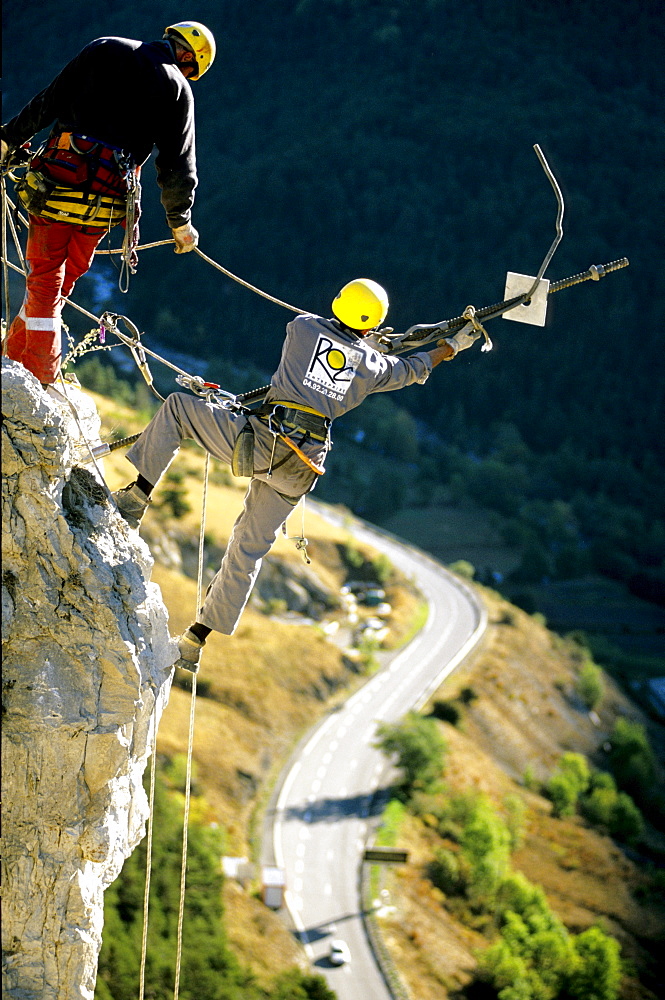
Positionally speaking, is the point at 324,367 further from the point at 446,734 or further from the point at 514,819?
the point at 446,734

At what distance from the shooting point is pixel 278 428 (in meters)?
6.61

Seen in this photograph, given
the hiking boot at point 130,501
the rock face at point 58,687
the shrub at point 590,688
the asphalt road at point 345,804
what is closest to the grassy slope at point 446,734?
the shrub at point 590,688

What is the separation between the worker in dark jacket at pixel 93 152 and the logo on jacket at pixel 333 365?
1.24 m

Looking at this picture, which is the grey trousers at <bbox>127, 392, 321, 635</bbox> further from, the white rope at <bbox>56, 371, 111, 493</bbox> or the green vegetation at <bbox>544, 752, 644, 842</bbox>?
the green vegetation at <bbox>544, 752, 644, 842</bbox>

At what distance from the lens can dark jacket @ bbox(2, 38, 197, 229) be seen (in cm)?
591

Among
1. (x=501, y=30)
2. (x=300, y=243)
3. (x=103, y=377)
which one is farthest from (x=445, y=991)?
(x=501, y=30)

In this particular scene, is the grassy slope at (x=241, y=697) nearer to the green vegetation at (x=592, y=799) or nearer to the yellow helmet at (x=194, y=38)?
the green vegetation at (x=592, y=799)

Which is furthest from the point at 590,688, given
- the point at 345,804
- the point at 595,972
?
the point at 345,804

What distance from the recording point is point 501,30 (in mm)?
164500

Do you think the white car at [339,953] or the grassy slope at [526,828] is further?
the grassy slope at [526,828]

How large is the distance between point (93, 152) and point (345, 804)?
116 ft

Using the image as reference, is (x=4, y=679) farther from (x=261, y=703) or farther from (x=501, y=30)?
(x=501, y=30)

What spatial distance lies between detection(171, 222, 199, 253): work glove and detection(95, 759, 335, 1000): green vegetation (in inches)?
795

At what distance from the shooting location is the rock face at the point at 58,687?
18.7 ft
